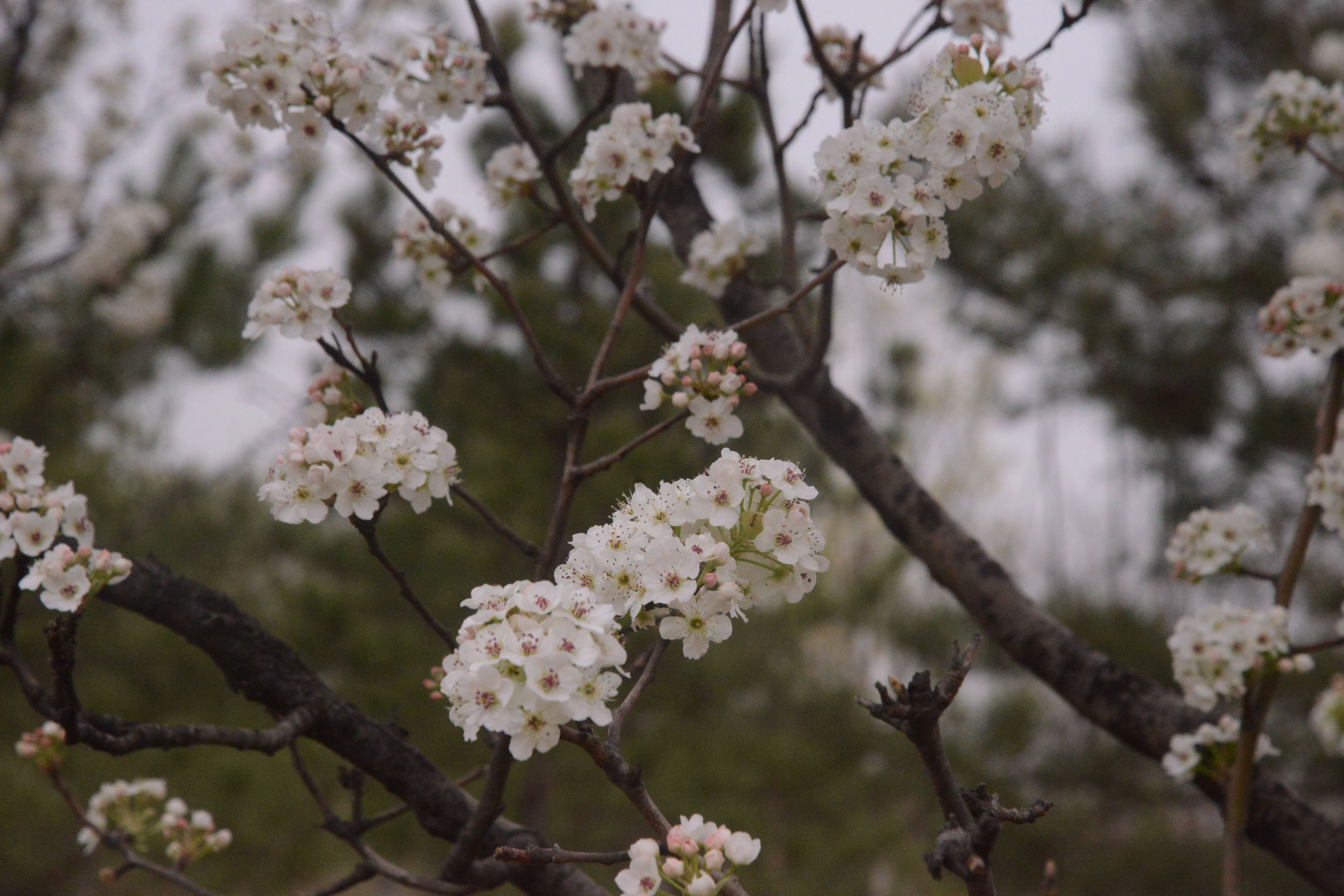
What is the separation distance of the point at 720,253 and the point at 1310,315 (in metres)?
0.98

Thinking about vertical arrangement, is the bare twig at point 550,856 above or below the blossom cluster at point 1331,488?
below

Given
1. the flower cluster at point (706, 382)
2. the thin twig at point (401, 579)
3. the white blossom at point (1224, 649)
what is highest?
the white blossom at point (1224, 649)

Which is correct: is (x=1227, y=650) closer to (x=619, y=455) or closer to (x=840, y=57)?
(x=619, y=455)

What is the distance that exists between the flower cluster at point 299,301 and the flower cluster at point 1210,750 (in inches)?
55.4

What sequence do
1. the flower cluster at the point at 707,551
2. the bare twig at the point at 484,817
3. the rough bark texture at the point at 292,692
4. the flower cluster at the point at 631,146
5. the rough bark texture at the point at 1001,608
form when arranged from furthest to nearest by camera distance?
the rough bark texture at the point at 1001,608, the flower cluster at the point at 631,146, the rough bark texture at the point at 292,692, the bare twig at the point at 484,817, the flower cluster at the point at 707,551

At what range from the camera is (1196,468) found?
5.57 metres

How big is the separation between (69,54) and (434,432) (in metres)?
5.60

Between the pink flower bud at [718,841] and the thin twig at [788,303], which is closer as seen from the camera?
the pink flower bud at [718,841]

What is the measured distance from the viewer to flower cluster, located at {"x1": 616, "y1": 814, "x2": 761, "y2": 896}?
0.79 metres

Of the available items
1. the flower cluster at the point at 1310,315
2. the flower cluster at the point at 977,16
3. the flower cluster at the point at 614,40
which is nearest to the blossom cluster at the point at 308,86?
the flower cluster at the point at 614,40

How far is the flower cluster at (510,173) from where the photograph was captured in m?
1.72

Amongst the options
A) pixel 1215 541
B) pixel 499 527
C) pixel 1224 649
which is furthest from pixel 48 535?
pixel 1215 541

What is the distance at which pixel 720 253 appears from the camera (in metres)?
1.77

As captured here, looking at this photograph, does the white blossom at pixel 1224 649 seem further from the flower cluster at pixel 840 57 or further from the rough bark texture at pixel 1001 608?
the flower cluster at pixel 840 57
